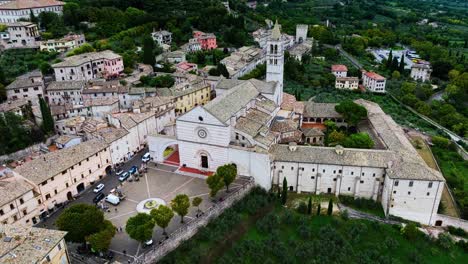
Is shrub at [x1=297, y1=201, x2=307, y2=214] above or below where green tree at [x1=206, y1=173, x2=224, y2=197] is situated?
below

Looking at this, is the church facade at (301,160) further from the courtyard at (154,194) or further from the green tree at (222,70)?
the green tree at (222,70)

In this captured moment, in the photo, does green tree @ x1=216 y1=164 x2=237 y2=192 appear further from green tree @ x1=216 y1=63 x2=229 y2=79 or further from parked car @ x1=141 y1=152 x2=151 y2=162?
green tree @ x1=216 y1=63 x2=229 y2=79

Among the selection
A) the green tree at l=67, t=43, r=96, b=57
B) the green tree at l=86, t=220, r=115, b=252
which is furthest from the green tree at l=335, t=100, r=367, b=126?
the green tree at l=67, t=43, r=96, b=57

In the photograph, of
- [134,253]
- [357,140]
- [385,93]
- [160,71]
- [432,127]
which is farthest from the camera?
[385,93]

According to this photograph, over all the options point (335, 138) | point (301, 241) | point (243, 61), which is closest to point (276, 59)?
point (335, 138)

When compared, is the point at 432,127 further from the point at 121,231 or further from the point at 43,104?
the point at 43,104

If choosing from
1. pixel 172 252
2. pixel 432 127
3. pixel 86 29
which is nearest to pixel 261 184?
pixel 172 252

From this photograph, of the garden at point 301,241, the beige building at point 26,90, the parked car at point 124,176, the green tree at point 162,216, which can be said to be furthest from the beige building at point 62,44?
the green tree at point 162,216
